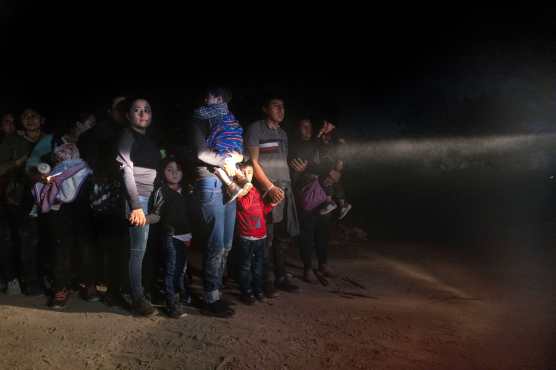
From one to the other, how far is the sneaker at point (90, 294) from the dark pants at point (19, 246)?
0.63m

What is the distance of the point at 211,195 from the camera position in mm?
4109

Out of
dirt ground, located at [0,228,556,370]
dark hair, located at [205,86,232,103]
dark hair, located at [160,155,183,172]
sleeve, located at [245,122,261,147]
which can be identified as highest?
dark hair, located at [205,86,232,103]

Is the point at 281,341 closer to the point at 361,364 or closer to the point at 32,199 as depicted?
the point at 361,364

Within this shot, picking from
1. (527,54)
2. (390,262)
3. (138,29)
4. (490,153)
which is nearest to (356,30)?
(527,54)

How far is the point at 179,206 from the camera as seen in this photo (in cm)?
433

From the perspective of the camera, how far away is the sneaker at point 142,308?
13.7ft

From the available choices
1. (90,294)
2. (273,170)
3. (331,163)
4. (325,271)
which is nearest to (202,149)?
(273,170)

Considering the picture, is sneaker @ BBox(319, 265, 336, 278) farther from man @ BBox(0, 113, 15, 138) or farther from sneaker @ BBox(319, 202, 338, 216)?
man @ BBox(0, 113, 15, 138)

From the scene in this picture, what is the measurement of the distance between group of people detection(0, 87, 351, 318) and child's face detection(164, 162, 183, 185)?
0.03 feet

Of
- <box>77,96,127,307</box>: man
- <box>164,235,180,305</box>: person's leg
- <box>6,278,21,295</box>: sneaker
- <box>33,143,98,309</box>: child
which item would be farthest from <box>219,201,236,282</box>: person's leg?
<box>6,278,21,295</box>: sneaker

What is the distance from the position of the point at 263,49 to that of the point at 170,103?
261cm

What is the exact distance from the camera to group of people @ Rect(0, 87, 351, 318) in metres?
4.12

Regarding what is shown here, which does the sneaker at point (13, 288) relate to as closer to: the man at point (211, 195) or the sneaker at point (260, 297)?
the man at point (211, 195)

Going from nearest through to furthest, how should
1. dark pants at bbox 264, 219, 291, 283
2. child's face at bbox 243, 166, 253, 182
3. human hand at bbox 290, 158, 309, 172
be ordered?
1. child's face at bbox 243, 166, 253, 182
2. dark pants at bbox 264, 219, 291, 283
3. human hand at bbox 290, 158, 309, 172
